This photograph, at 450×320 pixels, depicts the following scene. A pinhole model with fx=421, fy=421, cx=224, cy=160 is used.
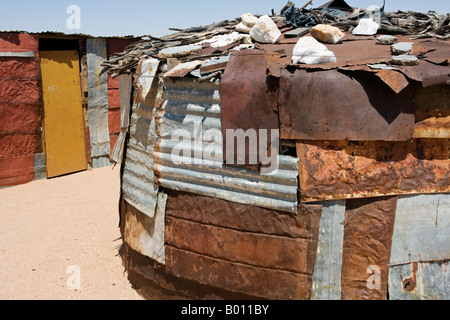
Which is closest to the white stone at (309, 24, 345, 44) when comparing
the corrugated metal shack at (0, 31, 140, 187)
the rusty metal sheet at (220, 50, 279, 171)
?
the rusty metal sheet at (220, 50, 279, 171)

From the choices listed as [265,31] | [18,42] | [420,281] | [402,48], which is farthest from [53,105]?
[420,281]

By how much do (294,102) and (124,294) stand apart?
2941 mm

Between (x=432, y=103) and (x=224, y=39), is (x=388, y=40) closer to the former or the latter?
(x=432, y=103)

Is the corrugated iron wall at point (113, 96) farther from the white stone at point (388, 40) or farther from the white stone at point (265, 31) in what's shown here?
the white stone at point (388, 40)

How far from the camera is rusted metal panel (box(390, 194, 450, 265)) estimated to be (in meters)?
3.46

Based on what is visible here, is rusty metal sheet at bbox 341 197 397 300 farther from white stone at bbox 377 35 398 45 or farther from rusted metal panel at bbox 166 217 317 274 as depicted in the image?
white stone at bbox 377 35 398 45

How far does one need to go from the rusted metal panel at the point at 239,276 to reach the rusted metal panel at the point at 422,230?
0.83 meters

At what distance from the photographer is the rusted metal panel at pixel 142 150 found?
4.17 meters

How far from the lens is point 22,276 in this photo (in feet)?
17.3

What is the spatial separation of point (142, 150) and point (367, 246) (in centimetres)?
238

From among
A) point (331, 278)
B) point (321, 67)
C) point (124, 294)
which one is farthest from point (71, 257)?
point (321, 67)

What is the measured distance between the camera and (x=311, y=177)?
338 cm

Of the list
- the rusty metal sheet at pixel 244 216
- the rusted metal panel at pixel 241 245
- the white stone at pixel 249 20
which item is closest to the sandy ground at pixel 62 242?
the rusted metal panel at pixel 241 245

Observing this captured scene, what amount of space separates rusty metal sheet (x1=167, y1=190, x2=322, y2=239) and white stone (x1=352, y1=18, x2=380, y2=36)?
7.26 ft
